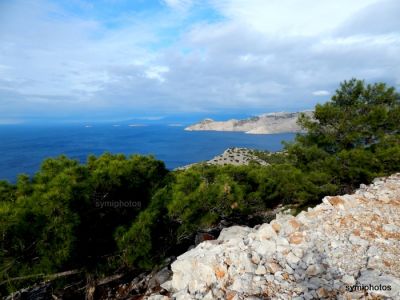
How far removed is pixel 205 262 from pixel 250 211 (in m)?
3.90

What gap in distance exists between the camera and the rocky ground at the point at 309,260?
510cm

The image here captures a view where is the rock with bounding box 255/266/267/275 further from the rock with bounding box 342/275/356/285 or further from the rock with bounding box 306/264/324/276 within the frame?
the rock with bounding box 342/275/356/285

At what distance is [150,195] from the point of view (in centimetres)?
906

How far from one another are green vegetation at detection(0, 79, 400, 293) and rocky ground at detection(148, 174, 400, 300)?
1.23 meters

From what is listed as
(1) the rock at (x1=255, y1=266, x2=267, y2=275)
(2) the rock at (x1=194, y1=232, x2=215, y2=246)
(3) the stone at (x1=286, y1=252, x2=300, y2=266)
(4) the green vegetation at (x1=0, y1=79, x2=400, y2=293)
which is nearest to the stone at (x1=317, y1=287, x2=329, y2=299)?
(3) the stone at (x1=286, y1=252, x2=300, y2=266)

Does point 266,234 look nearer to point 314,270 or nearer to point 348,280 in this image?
point 314,270

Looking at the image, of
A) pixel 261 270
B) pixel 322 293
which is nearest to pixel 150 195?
pixel 261 270

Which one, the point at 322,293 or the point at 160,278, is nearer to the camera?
the point at 322,293

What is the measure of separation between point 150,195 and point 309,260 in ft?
16.5

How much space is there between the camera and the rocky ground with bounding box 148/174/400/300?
5.10 meters

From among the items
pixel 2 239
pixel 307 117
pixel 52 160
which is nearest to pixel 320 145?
pixel 307 117

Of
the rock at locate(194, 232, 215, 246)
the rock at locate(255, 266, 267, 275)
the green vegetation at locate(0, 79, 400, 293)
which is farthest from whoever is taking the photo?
the rock at locate(194, 232, 215, 246)

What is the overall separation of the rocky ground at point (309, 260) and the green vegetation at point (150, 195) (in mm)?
1231

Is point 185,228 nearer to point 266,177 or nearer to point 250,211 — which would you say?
point 250,211
